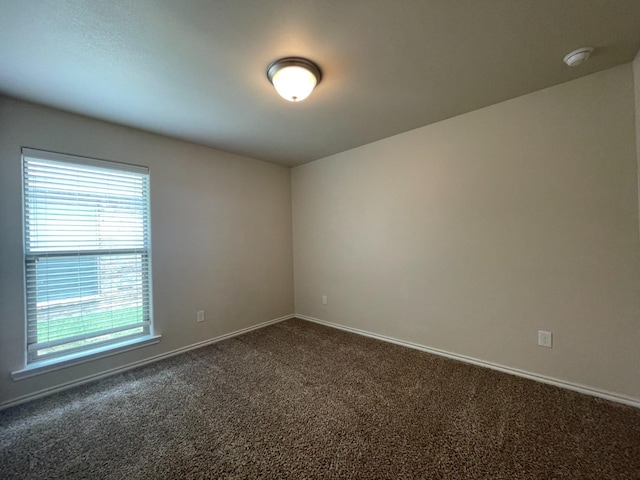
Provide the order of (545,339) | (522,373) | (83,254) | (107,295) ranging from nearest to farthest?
(545,339) → (522,373) → (83,254) → (107,295)

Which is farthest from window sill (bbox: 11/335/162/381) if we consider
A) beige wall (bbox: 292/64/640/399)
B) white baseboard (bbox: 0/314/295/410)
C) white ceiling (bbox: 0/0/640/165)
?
beige wall (bbox: 292/64/640/399)

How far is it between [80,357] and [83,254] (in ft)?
2.99

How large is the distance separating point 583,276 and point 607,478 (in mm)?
1274

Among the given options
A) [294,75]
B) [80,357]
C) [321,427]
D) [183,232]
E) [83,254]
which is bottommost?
[321,427]

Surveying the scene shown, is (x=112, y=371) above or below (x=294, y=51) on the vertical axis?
below

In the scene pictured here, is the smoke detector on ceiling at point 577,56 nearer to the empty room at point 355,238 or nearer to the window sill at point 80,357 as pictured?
the empty room at point 355,238

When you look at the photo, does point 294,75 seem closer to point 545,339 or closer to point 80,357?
point 545,339

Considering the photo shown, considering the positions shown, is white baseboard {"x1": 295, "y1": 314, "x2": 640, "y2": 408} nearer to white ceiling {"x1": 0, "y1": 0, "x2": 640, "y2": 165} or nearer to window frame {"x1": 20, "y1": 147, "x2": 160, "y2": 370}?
white ceiling {"x1": 0, "y1": 0, "x2": 640, "y2": 165}

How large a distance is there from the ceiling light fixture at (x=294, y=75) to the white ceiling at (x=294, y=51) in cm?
6

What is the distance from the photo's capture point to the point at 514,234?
223cm

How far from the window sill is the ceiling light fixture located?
2.72 metres

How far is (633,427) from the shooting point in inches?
62.4

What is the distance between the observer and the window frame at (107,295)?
6.79ft

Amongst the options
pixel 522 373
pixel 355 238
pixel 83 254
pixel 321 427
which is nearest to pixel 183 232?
pixel 83 254
